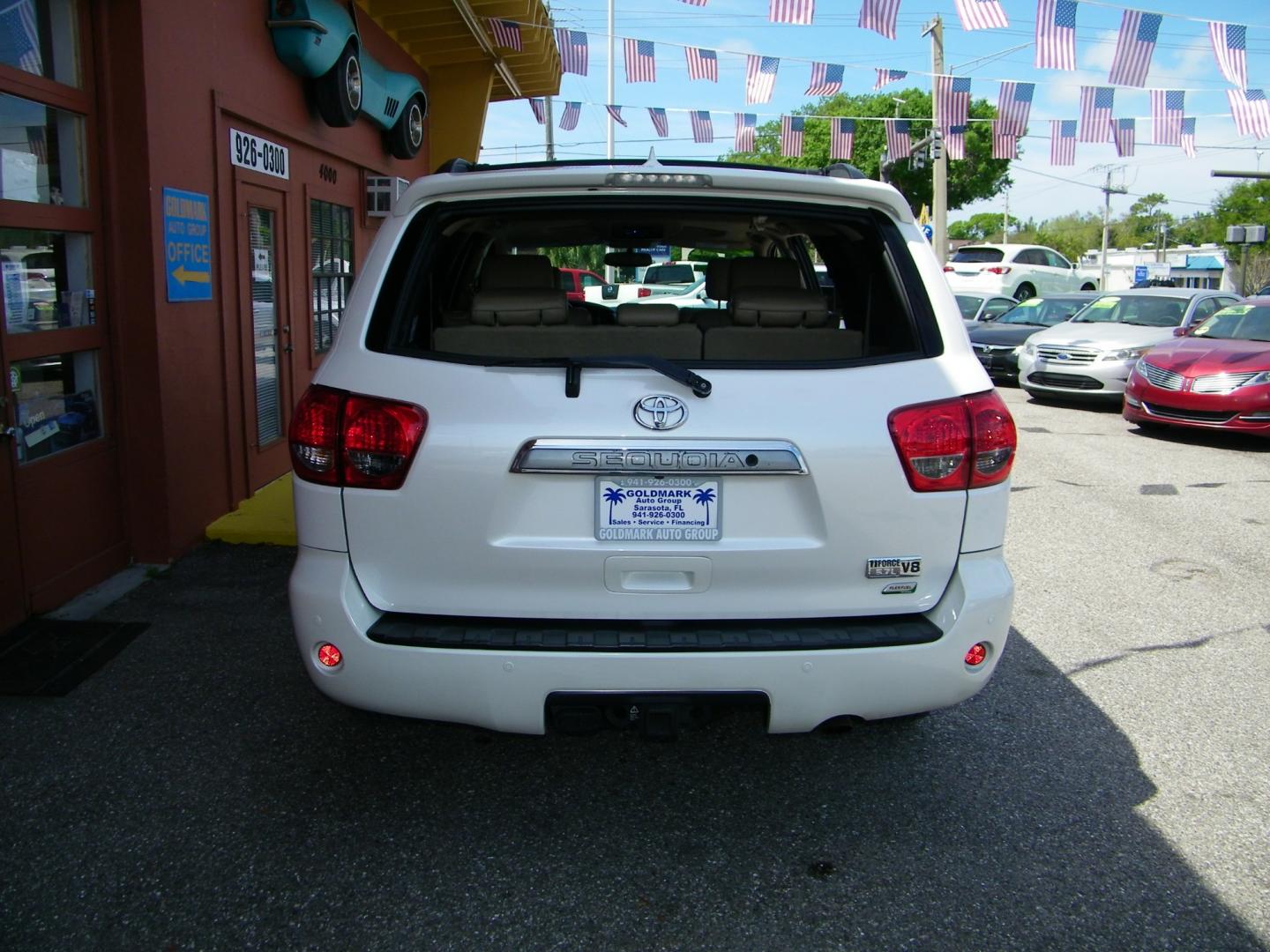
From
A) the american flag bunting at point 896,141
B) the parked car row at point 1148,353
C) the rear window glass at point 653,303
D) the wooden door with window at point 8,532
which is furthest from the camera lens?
the american flag bunting at point 896,141

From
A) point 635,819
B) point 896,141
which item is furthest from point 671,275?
point 635,819

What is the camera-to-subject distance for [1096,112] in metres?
15.6

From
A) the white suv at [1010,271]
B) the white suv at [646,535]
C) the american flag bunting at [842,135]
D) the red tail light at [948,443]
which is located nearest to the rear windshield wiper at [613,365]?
the white suv at [646,535]

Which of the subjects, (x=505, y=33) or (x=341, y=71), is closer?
(x=341, y=71)

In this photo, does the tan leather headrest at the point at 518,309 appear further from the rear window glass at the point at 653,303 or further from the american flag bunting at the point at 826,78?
the american flag bunting at the point at 826,78

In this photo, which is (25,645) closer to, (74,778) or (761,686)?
(74,778)

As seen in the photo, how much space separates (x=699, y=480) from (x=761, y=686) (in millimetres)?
556

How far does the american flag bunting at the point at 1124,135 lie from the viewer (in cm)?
1580

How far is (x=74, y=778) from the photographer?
3379mm

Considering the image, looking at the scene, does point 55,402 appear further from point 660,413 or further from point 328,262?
point 328,262

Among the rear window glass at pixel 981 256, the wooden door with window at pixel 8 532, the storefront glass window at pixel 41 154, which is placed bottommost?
the wooden door with window at pixel 8 532

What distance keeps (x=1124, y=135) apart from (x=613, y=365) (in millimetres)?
15908

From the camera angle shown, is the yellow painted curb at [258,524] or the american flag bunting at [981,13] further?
the american flag bunting at [981,13]

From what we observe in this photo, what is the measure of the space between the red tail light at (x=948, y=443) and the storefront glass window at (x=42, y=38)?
4.20 m
